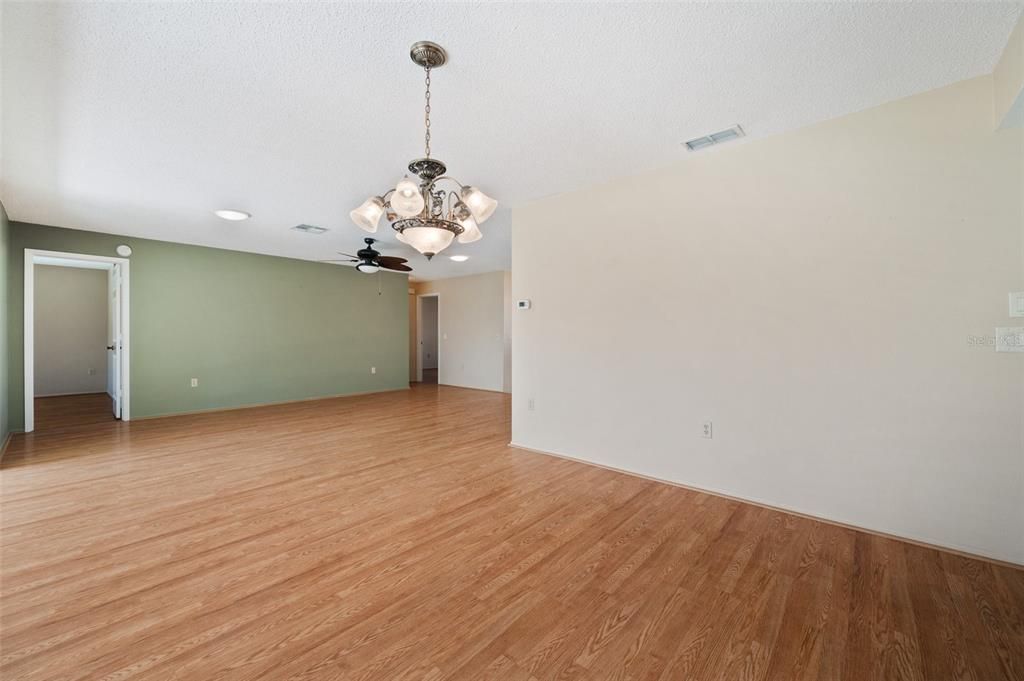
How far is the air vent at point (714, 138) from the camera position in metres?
2.70

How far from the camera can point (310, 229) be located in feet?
16.9

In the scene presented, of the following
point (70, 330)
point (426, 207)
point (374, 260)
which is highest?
point (374, 260)

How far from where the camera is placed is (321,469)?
3.54m

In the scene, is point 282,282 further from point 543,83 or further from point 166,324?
point 543,83

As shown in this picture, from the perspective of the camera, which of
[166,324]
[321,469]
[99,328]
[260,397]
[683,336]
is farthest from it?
[99,328]

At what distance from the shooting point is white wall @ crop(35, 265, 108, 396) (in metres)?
7.43

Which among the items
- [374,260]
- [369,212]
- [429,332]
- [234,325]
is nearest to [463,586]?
[369,212]

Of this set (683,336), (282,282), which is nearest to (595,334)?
(683,336)

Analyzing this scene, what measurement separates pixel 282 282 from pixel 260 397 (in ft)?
6.53

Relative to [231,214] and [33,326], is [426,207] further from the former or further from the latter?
[33,326]

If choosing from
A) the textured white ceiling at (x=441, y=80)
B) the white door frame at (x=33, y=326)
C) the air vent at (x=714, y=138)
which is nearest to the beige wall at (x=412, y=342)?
the white door frame at (x=33, y=326)

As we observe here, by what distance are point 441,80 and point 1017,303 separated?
3.23 meters

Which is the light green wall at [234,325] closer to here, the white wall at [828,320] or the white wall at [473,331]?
the white wall at [473,331]

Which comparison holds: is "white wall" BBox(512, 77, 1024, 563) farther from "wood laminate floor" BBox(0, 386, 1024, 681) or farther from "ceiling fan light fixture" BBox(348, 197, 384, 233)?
"ceiling fan light fixture" BBox(348, 197, 384, 233)
